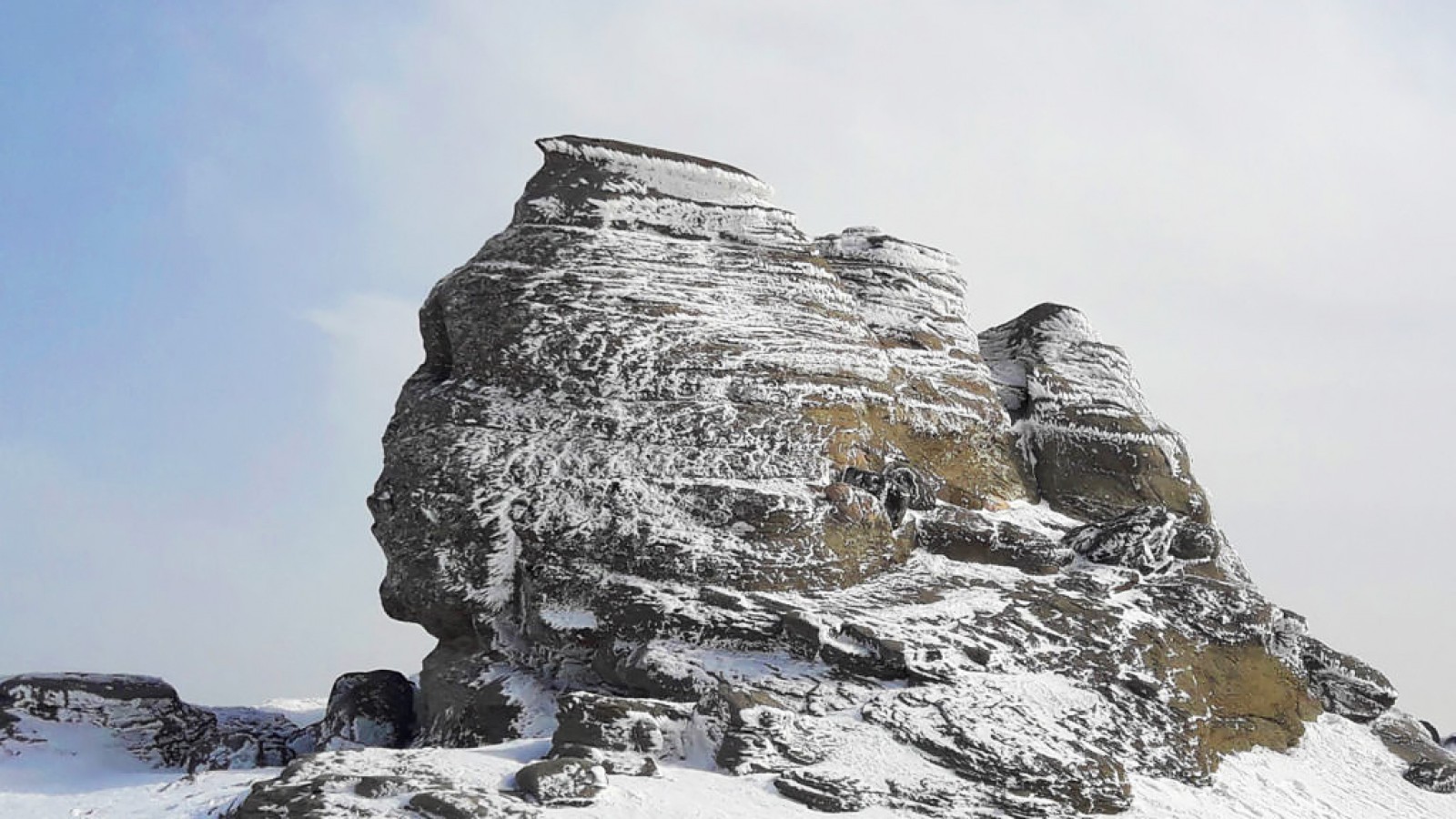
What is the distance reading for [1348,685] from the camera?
54.0ft

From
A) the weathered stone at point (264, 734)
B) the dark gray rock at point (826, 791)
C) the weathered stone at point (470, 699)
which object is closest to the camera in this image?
the dark gray rock at point (826, 791)

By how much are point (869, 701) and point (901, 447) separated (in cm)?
497

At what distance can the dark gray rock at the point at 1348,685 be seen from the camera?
16.3m

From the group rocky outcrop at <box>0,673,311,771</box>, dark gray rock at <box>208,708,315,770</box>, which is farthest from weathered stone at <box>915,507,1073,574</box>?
rocky outcrop at <box>0,673,311,771</box>

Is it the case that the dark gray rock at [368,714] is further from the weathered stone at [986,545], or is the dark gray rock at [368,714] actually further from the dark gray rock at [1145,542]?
the dark gray rock at [1145,542]

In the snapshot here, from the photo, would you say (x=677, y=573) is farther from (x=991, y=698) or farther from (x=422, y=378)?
(x=422, y=378)

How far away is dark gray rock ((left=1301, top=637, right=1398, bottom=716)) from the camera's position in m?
16.3

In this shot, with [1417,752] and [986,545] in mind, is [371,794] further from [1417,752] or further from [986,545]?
[1417,752]

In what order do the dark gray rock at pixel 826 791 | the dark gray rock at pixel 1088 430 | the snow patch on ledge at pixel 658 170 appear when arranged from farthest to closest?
the dark gray rock at pixel 1088 430
the snow patch on ledge at pixel 658 170
the dark gray rock at pixel 826 791

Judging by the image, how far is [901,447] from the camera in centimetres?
1673

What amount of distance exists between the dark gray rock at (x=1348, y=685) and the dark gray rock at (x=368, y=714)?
37.6ft

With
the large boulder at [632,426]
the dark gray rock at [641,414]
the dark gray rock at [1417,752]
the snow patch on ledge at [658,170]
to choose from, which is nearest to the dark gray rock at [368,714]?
the large boulder at [632,426]

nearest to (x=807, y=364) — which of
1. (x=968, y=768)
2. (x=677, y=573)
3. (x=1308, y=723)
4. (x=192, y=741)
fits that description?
(x=677, y=573)

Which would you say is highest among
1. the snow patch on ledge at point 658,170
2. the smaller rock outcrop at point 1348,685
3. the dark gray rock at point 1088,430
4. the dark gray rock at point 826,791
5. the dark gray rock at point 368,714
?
the snow patch on ledge at point 658,170
